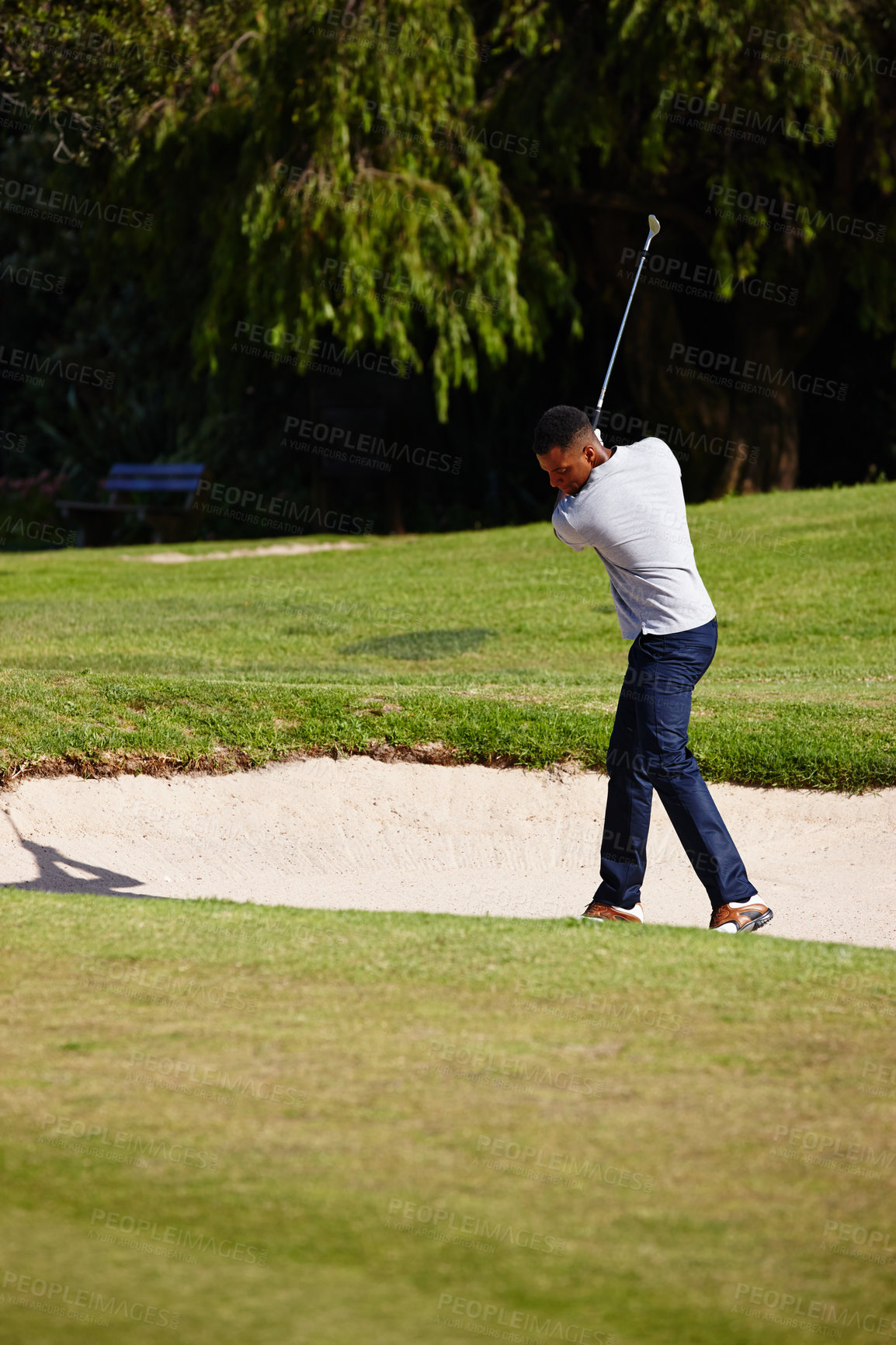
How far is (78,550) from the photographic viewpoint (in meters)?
19.2

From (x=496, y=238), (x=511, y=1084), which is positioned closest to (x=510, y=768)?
(x=511, y=1084)

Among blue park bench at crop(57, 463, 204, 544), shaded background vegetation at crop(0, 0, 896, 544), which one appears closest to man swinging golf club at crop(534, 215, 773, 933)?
shaded background vegetation at crop(0, 0, 896, 544)

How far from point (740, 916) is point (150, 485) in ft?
61.1

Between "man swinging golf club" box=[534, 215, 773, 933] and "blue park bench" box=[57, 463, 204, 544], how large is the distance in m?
17.0

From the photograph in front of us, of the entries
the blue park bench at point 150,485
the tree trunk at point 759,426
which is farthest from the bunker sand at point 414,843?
the blue park bench at point 150,485

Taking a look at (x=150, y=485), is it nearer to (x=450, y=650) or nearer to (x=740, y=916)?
(x=450, y=650)

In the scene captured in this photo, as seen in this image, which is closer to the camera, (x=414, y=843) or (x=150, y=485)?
(x=414, y=843)

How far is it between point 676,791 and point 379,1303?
129 inches

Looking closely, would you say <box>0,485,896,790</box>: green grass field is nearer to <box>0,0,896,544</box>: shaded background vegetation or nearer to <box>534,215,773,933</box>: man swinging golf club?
<box>534,215,773,933</box>: man swinging golf club

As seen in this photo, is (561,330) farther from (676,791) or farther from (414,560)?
(676,791)

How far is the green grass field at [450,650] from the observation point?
26.8 feet

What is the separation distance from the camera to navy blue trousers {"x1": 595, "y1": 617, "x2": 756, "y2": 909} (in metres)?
5.64

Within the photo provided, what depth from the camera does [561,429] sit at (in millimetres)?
5488

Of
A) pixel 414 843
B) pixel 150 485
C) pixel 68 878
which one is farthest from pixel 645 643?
pixel 150 485
